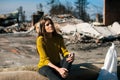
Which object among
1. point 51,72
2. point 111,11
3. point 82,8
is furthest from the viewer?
point 82,8

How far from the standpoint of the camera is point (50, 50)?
6.39 m

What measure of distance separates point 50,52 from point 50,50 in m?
0.04

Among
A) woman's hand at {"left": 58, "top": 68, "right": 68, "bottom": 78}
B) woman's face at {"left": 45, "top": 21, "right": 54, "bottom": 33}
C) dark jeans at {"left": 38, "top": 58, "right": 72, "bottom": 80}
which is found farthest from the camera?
woman's face at {"left": 45, "top": 21, "right": 54, "bottom": 33}

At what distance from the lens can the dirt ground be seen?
1074cm

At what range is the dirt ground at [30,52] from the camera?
423 inches

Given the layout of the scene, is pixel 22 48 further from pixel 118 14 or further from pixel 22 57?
pixel 118 14

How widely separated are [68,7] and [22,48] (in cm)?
1397

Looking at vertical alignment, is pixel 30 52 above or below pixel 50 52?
below

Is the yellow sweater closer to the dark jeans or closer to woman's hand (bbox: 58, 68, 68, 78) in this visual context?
the dark jeans

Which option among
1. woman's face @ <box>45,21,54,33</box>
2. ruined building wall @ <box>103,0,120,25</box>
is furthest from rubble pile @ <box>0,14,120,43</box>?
woman's face @ <box>45,21,54,33</box>

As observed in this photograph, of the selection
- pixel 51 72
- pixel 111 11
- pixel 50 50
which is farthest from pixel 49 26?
pixel 111 11

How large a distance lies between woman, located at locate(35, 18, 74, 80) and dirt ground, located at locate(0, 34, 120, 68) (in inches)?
143

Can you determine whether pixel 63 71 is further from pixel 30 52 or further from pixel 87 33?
pixel 87 33

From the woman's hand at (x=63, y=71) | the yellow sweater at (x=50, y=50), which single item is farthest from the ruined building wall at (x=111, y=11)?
the woman's hand at (x=63, y=71)
